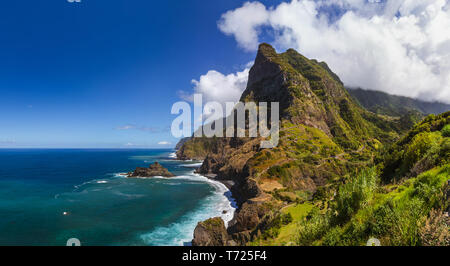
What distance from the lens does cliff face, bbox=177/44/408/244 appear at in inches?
2289

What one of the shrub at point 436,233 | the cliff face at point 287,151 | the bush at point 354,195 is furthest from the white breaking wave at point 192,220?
the shrub at point 436,233

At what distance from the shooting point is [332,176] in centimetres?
8706

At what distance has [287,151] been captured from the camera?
310 ft

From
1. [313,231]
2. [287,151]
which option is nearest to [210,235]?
[313,231]

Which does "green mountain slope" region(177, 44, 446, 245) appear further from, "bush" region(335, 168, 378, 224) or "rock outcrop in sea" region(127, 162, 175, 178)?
"rock outcrop in sea" region(127, 162, 175, 178)

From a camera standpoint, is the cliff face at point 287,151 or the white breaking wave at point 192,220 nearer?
the white breaking wave at point 192,220

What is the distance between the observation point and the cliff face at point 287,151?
5813cm

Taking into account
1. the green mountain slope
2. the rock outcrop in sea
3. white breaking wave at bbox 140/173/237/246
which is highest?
the green mountain slope

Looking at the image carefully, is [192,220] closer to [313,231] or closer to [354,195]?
[313,231]

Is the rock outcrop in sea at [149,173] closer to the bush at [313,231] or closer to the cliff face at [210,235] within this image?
the cliff face at [210,235]

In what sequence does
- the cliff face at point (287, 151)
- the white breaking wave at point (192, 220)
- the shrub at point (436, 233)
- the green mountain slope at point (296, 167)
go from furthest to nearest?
1. the cliff face at point (287, 151)
2. the white breaking wave at point (192, 220)
3. the green mountain slope at point (296, 167)
4. the shrub at point (436, 233)

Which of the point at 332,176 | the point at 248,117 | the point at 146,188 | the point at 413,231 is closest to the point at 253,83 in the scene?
the point at 248,117

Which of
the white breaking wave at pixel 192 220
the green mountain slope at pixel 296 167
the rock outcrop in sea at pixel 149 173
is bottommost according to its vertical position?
the white breaking wave at pixel 192 220

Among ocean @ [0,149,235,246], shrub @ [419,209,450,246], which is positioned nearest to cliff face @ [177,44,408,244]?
ocean @ [0,149,235,246]
